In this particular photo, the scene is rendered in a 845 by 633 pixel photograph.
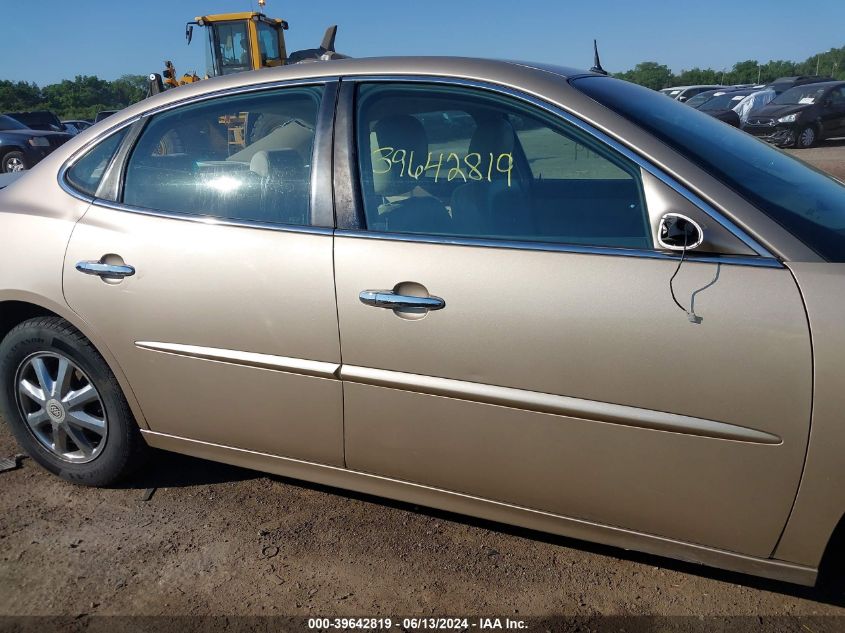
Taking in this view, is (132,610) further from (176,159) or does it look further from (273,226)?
(176,159)

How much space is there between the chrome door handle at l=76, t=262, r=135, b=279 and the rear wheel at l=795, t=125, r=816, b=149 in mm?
19773

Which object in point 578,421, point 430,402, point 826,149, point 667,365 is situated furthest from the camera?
point 826,149

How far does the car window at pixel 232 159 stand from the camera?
8.49ft

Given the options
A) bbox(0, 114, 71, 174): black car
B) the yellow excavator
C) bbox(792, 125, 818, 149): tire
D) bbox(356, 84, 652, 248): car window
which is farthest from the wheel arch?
bbox(792, 125, 818, 149): tire

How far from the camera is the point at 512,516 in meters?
2.39

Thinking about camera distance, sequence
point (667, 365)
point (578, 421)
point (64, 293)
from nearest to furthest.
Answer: point (667, 365)
point (578, 421)
point (64, 293)

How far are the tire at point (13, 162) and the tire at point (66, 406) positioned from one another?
15.1 m

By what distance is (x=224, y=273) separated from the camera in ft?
8.34

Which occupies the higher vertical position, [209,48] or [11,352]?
[209,48]

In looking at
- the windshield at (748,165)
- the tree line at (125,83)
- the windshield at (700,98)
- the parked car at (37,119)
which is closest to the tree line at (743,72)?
the tree line at (125,83)

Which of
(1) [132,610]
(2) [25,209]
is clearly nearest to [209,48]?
(2) [25,209]

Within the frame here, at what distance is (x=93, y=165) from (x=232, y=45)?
1248 cm

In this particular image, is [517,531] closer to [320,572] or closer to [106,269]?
[320,572]

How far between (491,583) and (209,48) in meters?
14.0
